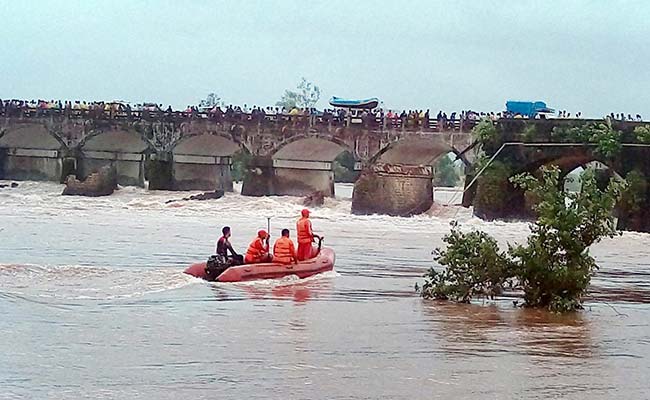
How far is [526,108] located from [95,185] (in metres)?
21.9

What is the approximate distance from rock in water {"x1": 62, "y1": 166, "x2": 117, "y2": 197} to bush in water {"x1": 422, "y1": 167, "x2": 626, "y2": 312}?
39.8 m

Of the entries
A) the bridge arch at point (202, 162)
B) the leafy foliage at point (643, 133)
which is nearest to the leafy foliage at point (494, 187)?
the leafy foliage at point (643, 133)

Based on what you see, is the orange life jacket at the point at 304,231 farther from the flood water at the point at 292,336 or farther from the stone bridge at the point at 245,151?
the stone bridge at the point at 245,151

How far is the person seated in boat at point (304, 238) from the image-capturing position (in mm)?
23906

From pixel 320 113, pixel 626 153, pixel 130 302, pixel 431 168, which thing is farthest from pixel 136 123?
pixel 130 302

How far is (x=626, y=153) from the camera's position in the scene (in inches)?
1720

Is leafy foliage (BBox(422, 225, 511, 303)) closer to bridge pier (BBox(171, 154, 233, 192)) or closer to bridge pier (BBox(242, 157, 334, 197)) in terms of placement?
bridge pier (BBox(242, 157, 334, 197))

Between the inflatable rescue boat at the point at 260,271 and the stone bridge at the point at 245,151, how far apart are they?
25.2 metres

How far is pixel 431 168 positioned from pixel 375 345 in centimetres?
3498

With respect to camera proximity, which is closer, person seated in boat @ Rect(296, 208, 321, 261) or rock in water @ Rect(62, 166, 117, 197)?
person seated in boat @ Rect(296, 208, 321, 261)

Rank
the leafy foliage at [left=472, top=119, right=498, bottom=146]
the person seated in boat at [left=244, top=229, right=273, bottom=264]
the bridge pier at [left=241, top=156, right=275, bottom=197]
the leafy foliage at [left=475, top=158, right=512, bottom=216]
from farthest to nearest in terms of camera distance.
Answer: the bridge pier at [left=241, top=156, right=275, bottom=197] < the leafy foliage at [left=472, top=119, right=498, bottom=146] < the leafy foliage at [left=475, top=158, right=512, bottom=216] < the person seated in boat at [left=244, top=229, right=273, bottom=264]

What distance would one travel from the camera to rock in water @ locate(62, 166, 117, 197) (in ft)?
189

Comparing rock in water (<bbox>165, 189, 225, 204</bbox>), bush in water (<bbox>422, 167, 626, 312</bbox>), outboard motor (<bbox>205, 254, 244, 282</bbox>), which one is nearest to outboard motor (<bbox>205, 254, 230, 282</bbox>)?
outboard motor (<bbox>205, 254, 244, 282</bbox>)

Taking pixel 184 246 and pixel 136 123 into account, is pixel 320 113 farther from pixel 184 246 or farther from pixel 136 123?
pixel 184 246
